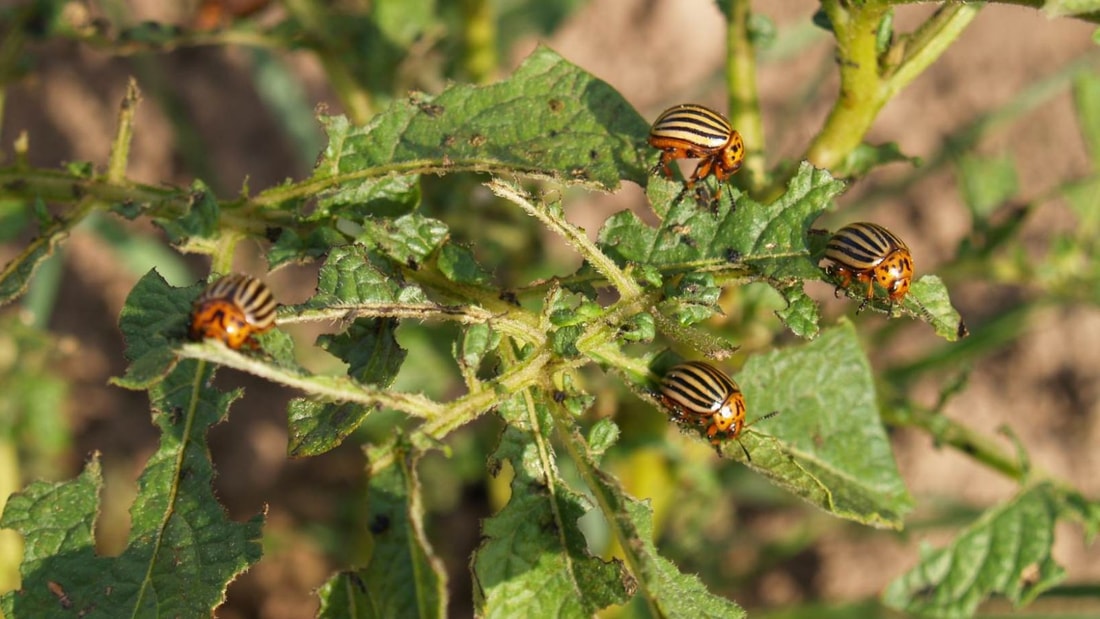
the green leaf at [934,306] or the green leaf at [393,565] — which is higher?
the green leaf at [934,306]

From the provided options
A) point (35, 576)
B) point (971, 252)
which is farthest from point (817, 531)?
point (35, 576)

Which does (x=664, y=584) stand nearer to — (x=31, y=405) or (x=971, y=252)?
(x=971, y=252)

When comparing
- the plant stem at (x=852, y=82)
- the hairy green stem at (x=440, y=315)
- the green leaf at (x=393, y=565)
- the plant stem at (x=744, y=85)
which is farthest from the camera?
the plant stem at (x=744, y=85)

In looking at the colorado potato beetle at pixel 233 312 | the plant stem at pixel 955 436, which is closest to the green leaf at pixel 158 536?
the colorado potato beetle at pixel 233 312

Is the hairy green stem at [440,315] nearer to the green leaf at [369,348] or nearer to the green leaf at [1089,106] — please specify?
the green leaf at [369,348]

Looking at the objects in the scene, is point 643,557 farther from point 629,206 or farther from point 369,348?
point 629,206

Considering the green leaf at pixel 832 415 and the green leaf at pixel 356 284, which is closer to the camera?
the green leaf at pixel 356 284
